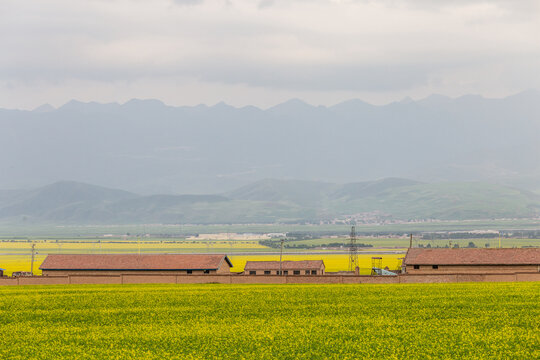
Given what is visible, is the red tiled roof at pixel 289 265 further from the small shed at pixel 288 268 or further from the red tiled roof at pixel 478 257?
the red tiled roof at pixel 478 257

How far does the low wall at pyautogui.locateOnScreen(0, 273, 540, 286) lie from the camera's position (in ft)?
213

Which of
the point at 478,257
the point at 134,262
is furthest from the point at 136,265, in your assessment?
the point at 478,257

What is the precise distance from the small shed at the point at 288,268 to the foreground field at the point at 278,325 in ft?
126

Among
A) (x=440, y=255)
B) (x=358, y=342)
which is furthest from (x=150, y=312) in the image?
(x=440, y=255)

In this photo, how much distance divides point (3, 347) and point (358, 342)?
1591 centimetres

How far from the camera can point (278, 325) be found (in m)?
35.6

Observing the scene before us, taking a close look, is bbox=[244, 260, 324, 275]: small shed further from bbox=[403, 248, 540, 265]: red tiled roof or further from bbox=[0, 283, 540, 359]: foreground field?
bbox=[0, 283, 540, 359]: foreground field

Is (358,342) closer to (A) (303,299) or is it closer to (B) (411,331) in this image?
(B) (411,331)

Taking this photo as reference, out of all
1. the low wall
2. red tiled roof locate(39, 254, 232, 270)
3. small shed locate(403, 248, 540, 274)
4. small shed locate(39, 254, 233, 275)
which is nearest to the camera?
the low wall

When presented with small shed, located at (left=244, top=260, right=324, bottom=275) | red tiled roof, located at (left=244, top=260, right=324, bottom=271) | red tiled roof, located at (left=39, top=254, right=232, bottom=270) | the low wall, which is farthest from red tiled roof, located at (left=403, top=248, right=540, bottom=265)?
red tiled roof, located at (left=39, top=254, right=232, bottom=270)

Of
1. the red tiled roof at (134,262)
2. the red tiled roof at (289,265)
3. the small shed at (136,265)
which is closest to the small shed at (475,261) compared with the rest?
the red tiled roof at (289,265)

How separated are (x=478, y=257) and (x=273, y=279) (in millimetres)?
24924

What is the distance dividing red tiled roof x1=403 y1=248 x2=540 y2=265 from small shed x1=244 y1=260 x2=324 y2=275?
15296 mm

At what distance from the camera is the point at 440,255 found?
79375mm
